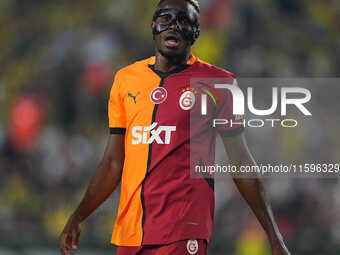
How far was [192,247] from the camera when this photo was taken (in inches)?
123

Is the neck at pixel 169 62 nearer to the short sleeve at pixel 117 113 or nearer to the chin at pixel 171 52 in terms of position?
the chin at pixel 171 52

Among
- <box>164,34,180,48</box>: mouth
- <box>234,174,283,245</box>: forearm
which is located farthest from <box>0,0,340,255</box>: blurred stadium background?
<box>164,34,180,48</box>: mouth

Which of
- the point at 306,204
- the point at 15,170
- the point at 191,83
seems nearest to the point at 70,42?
the point at 15,170

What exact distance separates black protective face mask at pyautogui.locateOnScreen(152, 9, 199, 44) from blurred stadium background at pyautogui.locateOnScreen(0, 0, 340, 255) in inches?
167

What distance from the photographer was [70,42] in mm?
9906

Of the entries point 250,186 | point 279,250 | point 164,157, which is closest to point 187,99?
point 164,157

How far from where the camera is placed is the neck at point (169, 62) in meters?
3.38

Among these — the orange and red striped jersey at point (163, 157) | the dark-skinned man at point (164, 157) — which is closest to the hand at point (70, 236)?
the dark-skinned man at point (164, 157)

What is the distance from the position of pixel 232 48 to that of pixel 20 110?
3051 millimetres

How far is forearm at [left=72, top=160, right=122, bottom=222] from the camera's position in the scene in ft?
11.3

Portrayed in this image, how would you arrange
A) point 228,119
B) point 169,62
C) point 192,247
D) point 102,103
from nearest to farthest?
point 192,247
point 228,119
point 169,62
point 102,103

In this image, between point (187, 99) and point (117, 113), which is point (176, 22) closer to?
point (187, 99)

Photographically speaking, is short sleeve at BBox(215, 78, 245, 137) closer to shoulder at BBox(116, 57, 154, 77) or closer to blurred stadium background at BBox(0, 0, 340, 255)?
shoulder at BBox(116, 57, 154, 77)

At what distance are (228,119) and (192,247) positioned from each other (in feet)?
2.08
